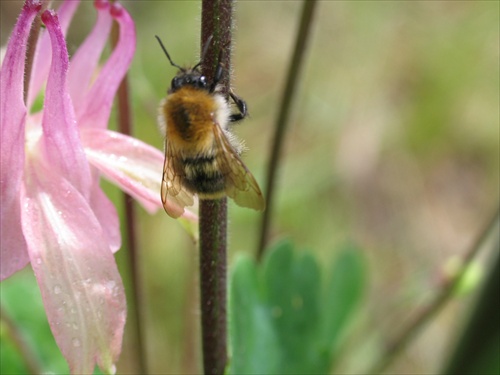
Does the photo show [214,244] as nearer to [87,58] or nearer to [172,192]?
[172,192]

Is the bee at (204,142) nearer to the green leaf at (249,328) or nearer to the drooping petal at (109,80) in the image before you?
the drooping petal at (109,80)

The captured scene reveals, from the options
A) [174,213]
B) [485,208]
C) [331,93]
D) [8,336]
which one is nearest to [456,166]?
[485,208]

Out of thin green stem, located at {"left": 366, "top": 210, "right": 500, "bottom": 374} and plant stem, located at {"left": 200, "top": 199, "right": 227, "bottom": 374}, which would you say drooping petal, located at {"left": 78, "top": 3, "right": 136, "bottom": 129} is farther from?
thin green stem, located at {"left": 366, "top": 210, "right": 500, "bottom": 374}

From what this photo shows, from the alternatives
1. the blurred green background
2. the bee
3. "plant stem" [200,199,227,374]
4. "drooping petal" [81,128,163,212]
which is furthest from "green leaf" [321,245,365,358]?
the blurred green background

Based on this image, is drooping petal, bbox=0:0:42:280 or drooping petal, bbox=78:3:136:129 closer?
drooping petal, bbox=0:0:42:280

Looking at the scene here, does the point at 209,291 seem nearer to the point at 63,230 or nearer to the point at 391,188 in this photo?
the point at 63,230

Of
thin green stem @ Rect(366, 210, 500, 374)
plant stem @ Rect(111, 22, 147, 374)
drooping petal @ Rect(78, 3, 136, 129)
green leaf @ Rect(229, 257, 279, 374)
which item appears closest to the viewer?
drooping petal @ Rect(78, 3, 136, 129)
